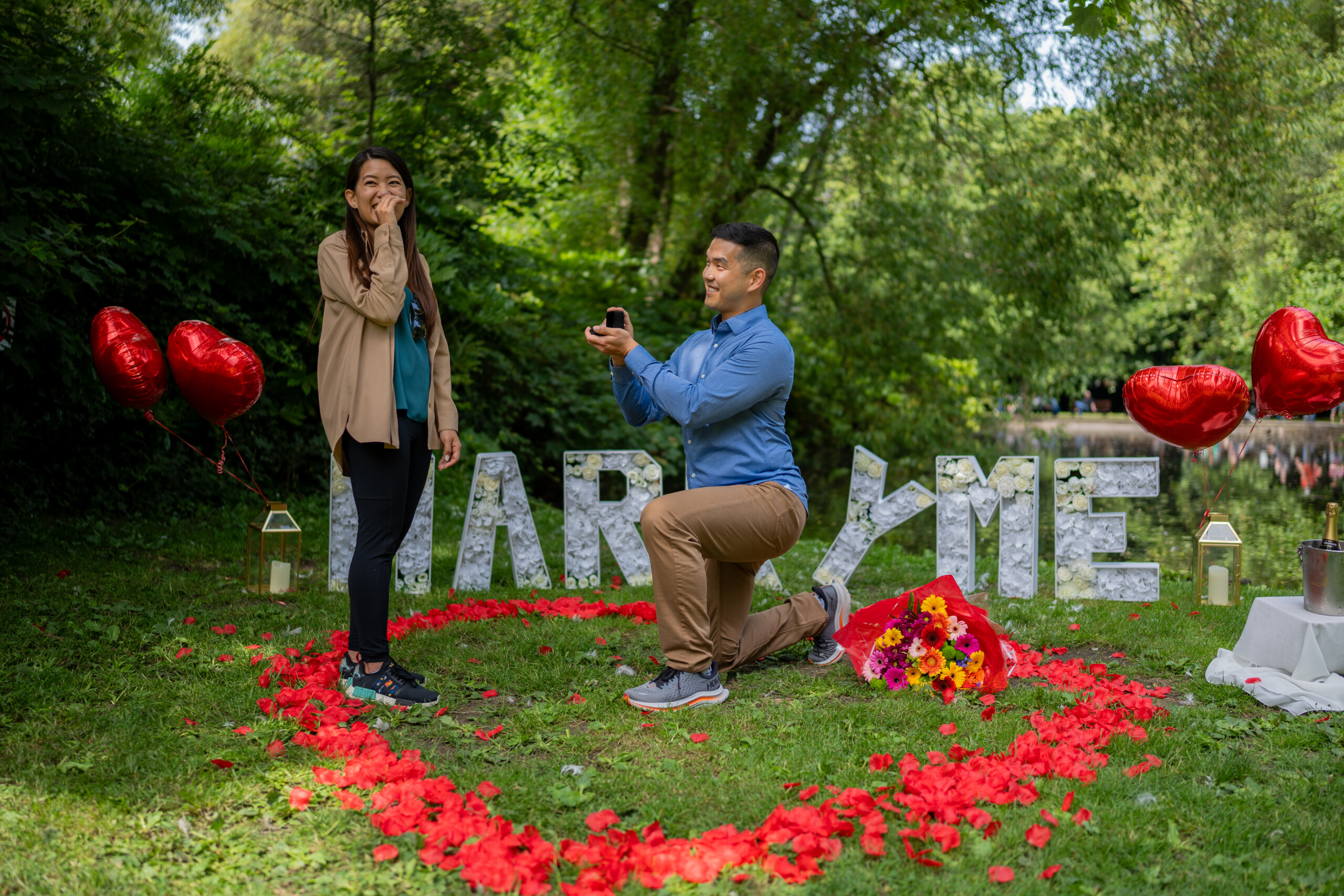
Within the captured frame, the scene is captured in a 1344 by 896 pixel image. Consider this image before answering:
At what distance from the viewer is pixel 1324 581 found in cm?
396

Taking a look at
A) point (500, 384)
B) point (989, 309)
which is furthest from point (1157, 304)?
point (500, 384)

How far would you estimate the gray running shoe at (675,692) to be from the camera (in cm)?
374

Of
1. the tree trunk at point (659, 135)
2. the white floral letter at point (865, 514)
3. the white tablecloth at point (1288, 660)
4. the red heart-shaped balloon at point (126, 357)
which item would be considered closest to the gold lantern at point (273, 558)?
the red heart-shaped balloon at point (126, 357)

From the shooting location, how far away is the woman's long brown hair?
3.74 meters

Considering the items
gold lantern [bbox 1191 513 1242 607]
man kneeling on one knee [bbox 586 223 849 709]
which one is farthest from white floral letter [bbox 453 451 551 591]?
gold lantern [bbox 1191 513 1242 607]

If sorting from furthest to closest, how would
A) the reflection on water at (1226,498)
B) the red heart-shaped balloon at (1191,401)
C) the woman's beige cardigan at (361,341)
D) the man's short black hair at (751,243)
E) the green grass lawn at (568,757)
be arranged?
the reflection on water at (1226,498) → the red heart-shaped balloon at (1191,401) → the man's short black hair at (751,243) → the woman's beige cardigan at (361,341) → the green grass lawn at (568,757)

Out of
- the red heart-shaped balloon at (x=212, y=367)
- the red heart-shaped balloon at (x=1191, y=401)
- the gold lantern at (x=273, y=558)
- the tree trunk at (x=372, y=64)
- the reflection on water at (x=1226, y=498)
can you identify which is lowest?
the reflection on water at (x=1226, y=498)

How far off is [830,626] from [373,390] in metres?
2.24

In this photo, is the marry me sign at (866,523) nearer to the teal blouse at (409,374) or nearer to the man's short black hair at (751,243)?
the teal blouse at (409,374)

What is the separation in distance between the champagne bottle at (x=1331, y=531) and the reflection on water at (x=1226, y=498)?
2.47 ft

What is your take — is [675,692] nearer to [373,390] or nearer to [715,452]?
[715,452]

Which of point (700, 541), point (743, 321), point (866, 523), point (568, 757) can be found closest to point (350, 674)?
point (568, 757)

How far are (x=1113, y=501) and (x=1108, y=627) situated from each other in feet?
31.9

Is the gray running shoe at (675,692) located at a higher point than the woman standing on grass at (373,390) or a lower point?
lower
